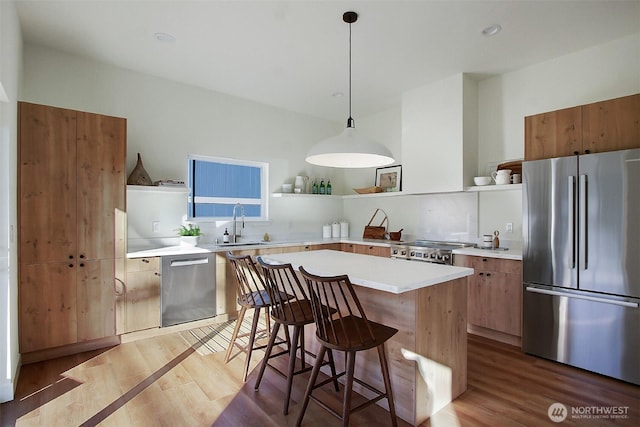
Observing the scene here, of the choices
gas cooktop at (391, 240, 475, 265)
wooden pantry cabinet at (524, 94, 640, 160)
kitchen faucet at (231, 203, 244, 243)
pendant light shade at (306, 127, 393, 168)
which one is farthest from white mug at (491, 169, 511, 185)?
kitchen faucet at (231, 203, 244, 243)

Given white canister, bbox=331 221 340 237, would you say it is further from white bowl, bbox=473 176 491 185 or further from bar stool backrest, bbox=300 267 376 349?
bar stool backrest, bbox=300 267 376 349

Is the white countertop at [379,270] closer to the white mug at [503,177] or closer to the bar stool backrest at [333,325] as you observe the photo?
the bar stool backrest at [333,325]

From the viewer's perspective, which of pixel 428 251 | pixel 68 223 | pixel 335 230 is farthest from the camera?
pixel 335 230

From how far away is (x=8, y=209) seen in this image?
2.30 meters

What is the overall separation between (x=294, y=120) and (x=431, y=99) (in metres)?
2.04

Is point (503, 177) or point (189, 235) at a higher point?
point (503, 177)

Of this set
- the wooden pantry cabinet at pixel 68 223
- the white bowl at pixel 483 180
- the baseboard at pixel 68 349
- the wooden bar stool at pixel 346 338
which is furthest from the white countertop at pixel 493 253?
the baseboard at pixel 68 349

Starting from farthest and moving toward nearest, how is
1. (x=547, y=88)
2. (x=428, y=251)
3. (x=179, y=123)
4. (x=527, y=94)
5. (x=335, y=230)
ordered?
(x=335, y=230) → (x=179, y=123) → (x=428, y=251) → (x=527, y=94) → (x=547, y=88)

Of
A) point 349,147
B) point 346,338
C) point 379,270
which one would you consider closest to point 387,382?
point 346,338

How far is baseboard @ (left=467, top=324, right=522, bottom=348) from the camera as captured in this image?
10.6 ft

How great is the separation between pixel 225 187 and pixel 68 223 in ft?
6.32

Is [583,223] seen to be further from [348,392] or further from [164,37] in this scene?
[164,37]

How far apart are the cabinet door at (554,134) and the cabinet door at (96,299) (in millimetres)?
4030

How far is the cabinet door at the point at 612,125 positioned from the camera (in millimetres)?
2613
